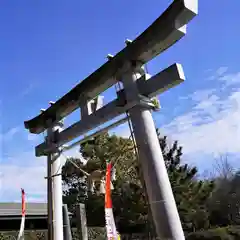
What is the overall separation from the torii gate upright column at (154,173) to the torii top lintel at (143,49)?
48 cm

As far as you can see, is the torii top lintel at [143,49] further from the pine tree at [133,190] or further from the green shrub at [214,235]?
the green shrub at [214,235]

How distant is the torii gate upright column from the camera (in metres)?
5.55

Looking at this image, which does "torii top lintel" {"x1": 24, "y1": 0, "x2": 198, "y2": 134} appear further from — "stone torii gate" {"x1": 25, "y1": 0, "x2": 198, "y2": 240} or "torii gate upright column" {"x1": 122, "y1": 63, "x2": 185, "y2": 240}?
"torii gate upright column" {"x1": 122, "y1": 63, "x2": 185, "y2": 240}

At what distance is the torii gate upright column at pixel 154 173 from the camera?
555 cm

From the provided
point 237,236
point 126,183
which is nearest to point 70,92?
point 237,236

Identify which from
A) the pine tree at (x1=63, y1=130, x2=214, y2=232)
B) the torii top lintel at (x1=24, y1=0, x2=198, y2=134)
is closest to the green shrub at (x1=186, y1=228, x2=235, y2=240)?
the pine tree at (x1=63, y1=130, x2=214, y2=232)

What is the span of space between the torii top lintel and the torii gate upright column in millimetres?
477

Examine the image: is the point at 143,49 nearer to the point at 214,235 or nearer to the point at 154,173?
the point at 154,173

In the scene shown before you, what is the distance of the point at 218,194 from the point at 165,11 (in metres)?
26.1

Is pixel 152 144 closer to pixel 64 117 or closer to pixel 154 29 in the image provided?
pixel 154 29

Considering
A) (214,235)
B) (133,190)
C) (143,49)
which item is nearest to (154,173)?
(143,49)

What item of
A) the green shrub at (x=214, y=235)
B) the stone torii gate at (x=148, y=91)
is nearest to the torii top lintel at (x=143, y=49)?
the stone torii gate at (x=148, y=91)

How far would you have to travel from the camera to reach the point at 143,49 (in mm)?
6191

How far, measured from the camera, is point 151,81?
6113 millimetres
